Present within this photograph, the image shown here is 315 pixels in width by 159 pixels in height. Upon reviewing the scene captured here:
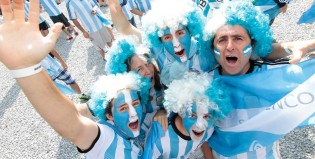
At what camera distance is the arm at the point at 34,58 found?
3.90ft

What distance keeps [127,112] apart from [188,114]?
15.2 inches

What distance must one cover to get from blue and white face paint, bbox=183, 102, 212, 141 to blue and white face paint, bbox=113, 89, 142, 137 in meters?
0.32

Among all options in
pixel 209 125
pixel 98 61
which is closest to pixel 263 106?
pixel 209 125

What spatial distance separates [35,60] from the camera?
1.23 m

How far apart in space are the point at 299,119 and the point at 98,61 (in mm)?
4380

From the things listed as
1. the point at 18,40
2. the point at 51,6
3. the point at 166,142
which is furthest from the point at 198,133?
the point at 51,6

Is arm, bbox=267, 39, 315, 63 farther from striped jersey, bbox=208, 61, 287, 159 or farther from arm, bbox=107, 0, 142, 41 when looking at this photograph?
arm, bbox=107, 0, 142, 41

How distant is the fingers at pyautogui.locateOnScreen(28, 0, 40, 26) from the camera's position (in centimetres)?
126

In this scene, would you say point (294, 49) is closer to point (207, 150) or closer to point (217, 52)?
point (217, 52)

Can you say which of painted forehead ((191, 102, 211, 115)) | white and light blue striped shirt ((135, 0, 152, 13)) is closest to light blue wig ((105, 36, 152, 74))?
painted forehead ((191, 102, 211, 115))

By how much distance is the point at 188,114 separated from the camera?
1676mm

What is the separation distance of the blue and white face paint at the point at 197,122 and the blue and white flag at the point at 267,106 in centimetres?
19

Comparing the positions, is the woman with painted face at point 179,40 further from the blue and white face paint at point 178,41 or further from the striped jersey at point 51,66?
the striped jersey at point 51,66

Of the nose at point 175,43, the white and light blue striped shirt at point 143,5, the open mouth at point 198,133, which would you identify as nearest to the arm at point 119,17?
the nose at point 175,43
